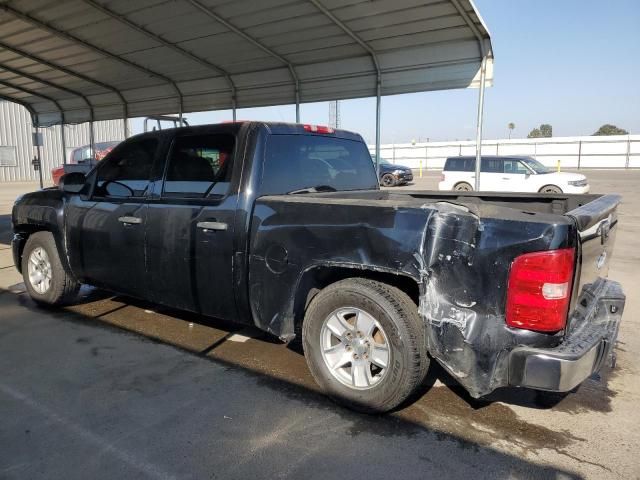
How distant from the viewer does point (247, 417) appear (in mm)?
3102

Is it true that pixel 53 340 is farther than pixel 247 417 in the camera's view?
Yes

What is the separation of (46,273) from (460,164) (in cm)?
1618

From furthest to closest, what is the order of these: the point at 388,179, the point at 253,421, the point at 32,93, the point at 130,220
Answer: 1. the point at 388,179
2. the point at 32,93
3. the point at 130,220
4. the point at 253,421

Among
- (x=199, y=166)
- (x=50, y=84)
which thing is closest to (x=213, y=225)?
(x=199, y=166)

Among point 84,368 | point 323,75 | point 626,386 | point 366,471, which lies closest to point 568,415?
point 626,386

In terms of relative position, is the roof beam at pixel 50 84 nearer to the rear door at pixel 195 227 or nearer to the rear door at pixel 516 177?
the rear door at pixel 195 227

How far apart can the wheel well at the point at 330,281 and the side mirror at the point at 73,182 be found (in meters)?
2.82

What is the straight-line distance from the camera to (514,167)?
17844 mm

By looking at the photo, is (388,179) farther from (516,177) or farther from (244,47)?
(244,47)

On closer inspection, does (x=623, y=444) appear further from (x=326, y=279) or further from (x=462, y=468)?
(x=326, y=279)

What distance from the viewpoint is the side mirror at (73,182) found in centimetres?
491

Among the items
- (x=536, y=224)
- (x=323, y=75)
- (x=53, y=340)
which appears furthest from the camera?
(x=323, y=75)

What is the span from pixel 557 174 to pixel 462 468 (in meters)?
17.2

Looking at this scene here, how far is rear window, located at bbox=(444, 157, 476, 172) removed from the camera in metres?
18.6
